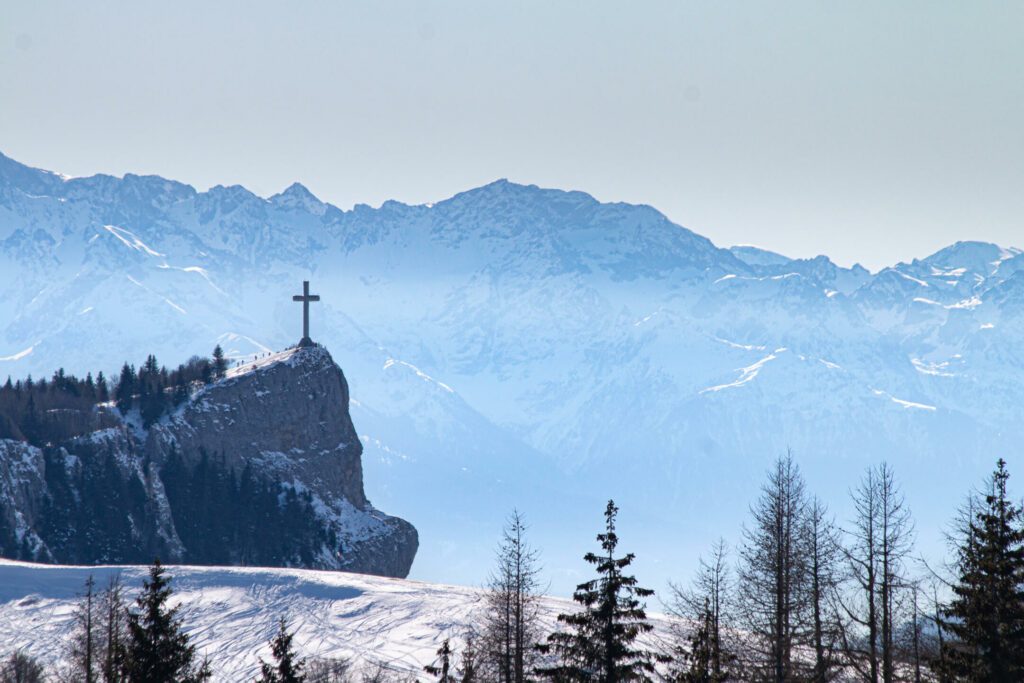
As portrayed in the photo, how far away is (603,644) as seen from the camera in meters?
45.3

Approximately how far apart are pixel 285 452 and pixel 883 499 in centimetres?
13242

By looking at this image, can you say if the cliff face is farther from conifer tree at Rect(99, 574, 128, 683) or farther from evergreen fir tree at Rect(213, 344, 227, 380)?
conifer tree at Rect(99, 574, 128, 683)

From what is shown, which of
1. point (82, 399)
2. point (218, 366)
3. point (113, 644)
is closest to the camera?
point (113, 644)

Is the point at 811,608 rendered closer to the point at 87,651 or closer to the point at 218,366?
the point at 87,651

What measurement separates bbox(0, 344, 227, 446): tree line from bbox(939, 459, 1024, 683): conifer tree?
137 meters

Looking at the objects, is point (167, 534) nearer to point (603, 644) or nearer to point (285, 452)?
point (285, 452)

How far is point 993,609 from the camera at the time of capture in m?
39.9

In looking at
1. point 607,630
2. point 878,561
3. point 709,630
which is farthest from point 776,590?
point 607,630

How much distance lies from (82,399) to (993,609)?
14729cm

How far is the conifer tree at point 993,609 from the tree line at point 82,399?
449ft

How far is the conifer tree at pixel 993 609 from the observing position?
39656 millimetres

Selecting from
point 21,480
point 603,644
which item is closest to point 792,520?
point 603,644

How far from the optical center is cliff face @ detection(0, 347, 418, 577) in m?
154

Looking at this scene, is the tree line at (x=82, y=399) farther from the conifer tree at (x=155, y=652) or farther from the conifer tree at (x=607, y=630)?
the conifer tree at (x=607, y=630)
